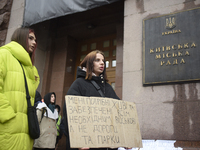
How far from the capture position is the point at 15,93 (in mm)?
2213

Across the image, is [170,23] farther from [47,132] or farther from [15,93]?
[15,93]

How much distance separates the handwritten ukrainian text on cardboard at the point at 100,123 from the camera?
6.18ft

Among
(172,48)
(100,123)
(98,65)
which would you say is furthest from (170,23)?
(100,123)

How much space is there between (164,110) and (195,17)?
2.31 meters

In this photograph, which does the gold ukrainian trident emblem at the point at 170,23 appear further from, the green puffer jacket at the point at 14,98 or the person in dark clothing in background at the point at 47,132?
the green puffer jacket at the point at 14,98

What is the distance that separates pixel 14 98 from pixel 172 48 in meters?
3.89

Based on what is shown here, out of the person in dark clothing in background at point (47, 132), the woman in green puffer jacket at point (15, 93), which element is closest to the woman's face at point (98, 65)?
the woman in green puffer jacket at point (15, 93)

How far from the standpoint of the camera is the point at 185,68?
15.2 feet

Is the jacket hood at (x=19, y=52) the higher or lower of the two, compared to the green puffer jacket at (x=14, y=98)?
higher

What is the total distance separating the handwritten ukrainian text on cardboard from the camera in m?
1.88

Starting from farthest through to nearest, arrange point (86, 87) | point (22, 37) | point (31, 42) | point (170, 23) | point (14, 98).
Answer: point (170, 23) → point (31, 42) → point (22, 37) → point (86, 87) → point (14, 98)

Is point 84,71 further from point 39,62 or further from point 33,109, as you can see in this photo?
point 39,62

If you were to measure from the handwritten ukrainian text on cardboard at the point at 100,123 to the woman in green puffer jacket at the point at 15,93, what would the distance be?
0.61m

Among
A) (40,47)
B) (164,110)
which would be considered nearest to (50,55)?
(40,47)
